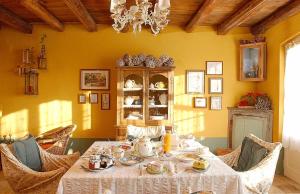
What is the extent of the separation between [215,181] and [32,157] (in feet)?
6.08

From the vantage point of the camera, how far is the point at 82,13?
153 inches

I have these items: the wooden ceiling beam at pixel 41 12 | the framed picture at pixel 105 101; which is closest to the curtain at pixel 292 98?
the framed picture at pixel 105 101

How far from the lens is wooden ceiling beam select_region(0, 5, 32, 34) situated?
4011mm

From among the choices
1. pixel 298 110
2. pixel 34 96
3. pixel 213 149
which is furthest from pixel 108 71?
pixel 298 110

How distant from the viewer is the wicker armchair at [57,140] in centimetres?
376

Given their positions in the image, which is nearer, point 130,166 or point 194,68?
point 130,166

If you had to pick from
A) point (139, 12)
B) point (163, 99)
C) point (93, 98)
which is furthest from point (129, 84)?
point (139, 12)

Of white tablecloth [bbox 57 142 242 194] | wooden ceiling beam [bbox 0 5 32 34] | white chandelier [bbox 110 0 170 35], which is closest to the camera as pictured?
white tablecloth [bbox 57 142 242 194]

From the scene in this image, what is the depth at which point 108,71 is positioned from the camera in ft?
16.2

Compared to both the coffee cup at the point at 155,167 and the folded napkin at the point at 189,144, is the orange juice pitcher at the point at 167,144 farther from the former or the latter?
the coffee cup at the point at 155,167

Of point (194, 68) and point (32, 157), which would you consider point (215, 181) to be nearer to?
point (32, 157)

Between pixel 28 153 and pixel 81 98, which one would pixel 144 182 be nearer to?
pixel 28 153

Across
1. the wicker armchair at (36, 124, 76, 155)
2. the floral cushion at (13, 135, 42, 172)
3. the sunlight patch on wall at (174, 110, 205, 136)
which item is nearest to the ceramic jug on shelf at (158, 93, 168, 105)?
the sunlight patch on wall at (174, 110, 205, 136)

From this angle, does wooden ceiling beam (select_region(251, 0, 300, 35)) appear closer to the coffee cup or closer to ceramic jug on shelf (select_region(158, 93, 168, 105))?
ceramic jug on shelf (select_region(158, 93, 168, 105))
